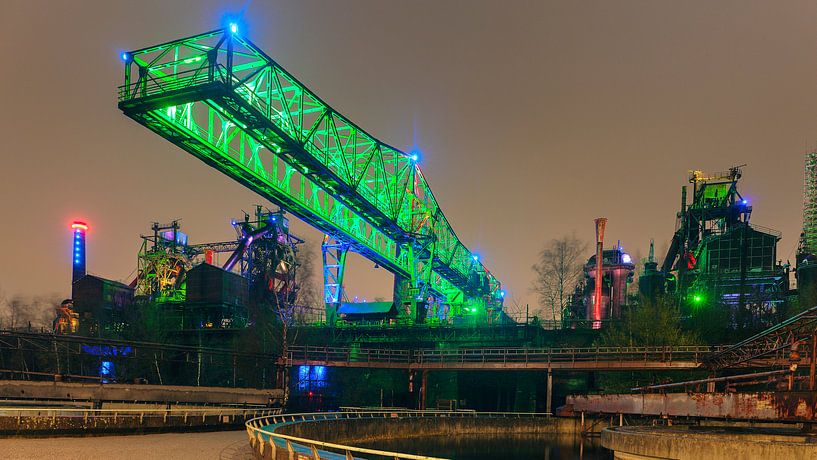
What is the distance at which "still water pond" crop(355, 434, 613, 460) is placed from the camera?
29328 millimetres

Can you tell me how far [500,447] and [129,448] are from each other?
60.8 feet

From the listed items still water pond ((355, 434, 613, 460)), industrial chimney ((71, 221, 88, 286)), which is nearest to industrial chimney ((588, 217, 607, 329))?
still water pond ((355, 434, 613, 460))

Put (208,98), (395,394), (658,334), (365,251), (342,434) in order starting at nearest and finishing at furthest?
(342,434) < (208,98) < (658,334) < (395,394) < (365,251)

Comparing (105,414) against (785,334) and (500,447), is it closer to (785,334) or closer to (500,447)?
(500,447)

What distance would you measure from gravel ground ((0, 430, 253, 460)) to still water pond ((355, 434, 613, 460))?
30.3ft

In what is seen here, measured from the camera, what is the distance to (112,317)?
95.2 m

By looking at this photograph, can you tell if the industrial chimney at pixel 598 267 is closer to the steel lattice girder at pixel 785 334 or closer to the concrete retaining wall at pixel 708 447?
A: the steel lattice girder at pixel 785 334

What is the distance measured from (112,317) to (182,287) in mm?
10806

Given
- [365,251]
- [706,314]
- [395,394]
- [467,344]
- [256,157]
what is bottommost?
[395,394]

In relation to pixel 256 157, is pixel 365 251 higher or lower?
lower

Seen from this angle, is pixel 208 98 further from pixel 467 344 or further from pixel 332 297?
pixel 332 297

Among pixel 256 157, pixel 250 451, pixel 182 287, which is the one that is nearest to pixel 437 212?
pixel 182 287

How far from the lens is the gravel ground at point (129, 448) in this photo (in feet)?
62.6

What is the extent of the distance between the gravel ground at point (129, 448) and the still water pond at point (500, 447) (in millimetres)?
9226
